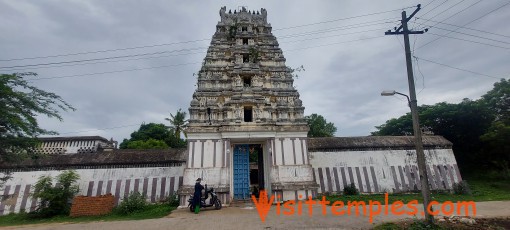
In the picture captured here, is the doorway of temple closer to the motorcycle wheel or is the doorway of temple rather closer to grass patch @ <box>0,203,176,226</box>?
the motorcycle wheel

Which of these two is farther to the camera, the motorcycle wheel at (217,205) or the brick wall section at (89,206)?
the brick wall section at (89,206)

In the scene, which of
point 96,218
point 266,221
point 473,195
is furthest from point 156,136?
point 473,195

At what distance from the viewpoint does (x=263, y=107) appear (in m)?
15.8

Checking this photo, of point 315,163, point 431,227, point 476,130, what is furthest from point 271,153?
point 476,130

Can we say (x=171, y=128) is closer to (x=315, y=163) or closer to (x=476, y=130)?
(x=315, y=163)

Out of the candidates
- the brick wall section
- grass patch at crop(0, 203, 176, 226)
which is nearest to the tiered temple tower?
grass patch at crop(0, 203, 176, 226)

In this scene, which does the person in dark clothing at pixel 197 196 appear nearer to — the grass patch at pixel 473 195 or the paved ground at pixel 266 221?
the paved ground at pixel 266 221

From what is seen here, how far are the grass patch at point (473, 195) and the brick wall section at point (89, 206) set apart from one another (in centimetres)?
1167

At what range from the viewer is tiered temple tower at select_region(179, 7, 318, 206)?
46.5ft

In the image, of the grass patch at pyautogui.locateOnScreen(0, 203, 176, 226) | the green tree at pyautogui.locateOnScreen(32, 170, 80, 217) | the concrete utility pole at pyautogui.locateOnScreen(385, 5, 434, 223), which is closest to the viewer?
the concrete utility pole at pyautogui.locateOnScreen(385, 5, 434, 223)

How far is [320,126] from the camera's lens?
1453 inches

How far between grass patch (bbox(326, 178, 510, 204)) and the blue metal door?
186 inches

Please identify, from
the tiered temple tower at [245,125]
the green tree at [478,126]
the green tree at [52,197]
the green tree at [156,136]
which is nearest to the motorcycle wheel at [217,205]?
the tiered temple tower at [245,125]

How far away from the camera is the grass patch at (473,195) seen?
48.0 feet
